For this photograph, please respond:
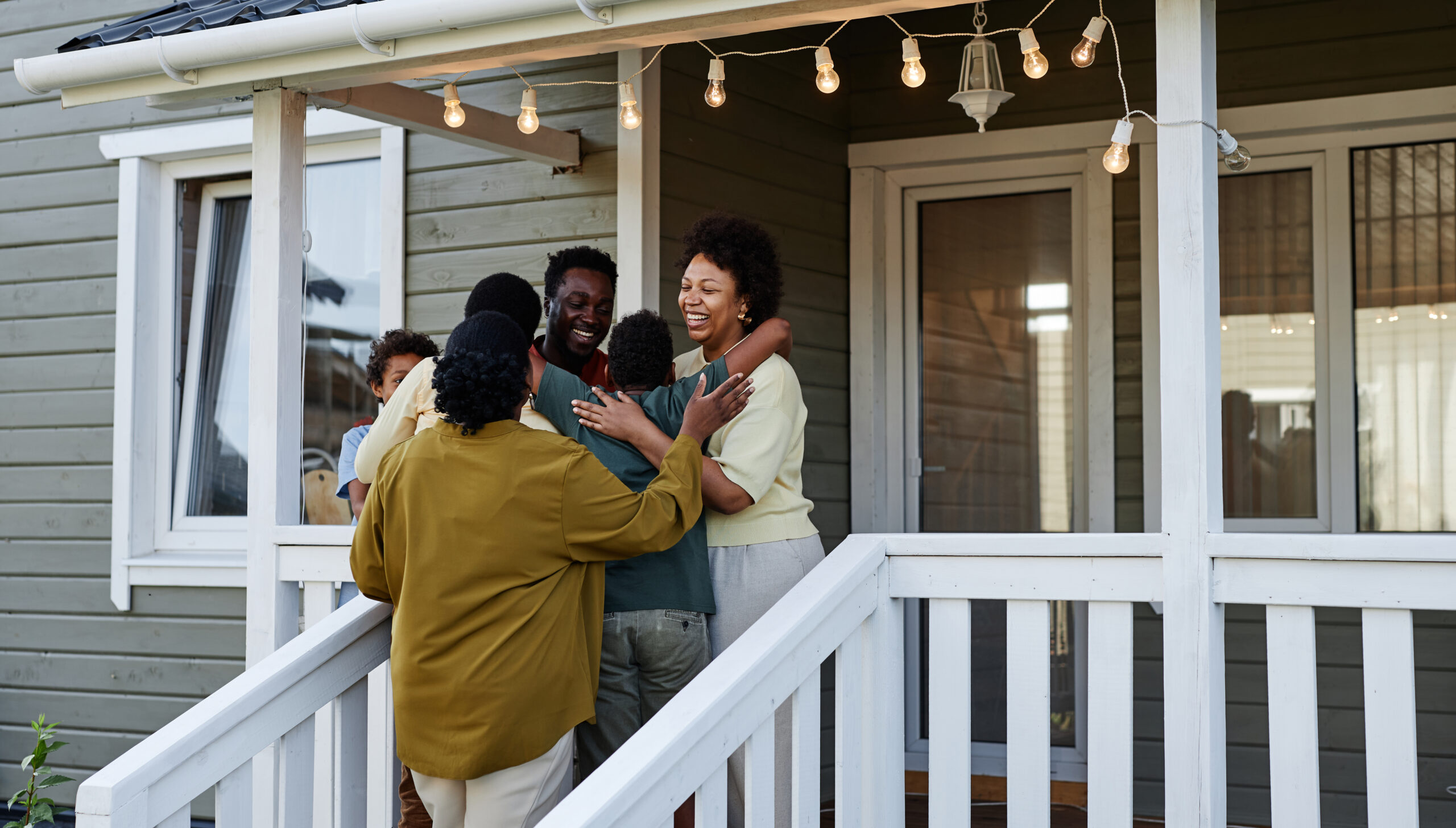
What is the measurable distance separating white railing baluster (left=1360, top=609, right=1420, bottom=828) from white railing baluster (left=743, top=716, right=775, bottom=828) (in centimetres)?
109

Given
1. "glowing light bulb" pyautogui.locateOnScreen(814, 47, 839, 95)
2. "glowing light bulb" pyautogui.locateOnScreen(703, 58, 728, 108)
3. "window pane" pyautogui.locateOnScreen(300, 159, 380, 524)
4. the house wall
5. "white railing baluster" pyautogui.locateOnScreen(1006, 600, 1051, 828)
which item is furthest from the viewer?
the house wall

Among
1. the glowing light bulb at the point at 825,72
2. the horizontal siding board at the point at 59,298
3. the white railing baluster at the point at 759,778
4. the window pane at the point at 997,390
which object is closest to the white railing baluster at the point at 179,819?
the white railing baluster at the point at 759,778

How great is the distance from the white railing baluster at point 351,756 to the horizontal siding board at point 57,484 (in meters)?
3.06

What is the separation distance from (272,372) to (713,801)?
1.84 metres

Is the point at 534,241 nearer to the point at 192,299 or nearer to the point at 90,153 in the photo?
the point at 192,299

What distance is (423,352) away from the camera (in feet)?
12.9

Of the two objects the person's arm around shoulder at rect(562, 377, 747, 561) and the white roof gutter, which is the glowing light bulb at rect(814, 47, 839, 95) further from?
the person's arm around shoulder at rect(562, 377, 747, 561)

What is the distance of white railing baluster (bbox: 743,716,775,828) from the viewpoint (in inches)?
91.6

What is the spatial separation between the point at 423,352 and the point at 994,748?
2.57 metres

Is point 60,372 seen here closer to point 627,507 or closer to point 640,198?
point 640,198

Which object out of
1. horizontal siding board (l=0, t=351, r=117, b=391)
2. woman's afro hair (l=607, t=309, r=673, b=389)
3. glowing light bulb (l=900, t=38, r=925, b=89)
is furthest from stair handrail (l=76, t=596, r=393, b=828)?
horizontal siding board (l=0, t=351, r=117, b=391)

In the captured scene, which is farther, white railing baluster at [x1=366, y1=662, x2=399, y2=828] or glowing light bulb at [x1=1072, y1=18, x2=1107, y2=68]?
white railing baluster at [x1=366, y1=662, x2=399, y2=828]

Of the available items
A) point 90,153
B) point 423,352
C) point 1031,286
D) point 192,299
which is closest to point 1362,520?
point 1031,286

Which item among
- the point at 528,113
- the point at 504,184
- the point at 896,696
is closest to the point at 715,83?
the point at 528,113
